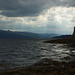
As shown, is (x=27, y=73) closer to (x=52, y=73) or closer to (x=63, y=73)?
(x=52, y=73)

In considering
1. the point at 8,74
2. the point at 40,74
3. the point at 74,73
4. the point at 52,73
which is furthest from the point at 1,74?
the point at 74,73

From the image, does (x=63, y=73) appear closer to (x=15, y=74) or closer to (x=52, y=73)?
(x=52, y=73)

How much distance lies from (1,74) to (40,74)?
5.43 meters

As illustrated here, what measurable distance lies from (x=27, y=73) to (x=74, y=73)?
6.51m

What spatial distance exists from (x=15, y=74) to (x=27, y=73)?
1.67 metres

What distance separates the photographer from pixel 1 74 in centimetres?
1712

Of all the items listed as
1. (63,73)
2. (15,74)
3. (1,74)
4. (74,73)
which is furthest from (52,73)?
(1,74)

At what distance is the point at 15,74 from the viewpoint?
16.9 m

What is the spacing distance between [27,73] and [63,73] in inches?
197

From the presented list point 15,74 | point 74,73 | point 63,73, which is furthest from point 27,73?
point 74,73

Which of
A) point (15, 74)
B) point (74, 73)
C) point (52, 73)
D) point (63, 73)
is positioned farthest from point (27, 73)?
point (74, 73)

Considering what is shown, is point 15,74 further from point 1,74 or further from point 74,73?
point 74,73

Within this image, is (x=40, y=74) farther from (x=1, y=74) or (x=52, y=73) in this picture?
(x=1, y=74)

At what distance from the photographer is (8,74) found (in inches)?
671
